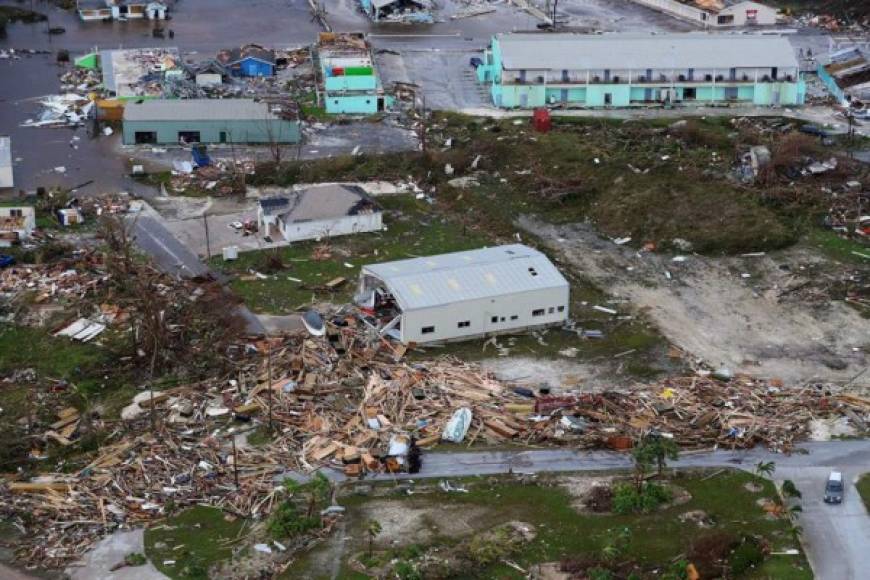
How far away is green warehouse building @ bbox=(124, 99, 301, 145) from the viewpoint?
65750 millimetres

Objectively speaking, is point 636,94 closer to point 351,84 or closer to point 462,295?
point 351,84

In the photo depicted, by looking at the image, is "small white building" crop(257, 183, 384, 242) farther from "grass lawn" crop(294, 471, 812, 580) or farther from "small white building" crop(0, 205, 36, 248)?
"grass lawn" crop(294, 471, 812, 580)

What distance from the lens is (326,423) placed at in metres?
41.0

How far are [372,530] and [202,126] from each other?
3566 cm

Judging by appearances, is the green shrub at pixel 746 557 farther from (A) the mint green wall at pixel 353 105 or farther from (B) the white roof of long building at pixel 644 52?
(A) the mint green wall at pixel 353 105

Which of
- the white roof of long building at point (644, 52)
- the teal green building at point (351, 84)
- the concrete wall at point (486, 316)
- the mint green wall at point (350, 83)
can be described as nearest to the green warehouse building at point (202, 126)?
the teal green building at point (351, 84)

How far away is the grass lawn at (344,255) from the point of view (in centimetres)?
5006

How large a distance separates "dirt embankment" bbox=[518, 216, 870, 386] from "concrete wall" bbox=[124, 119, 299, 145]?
15.8 metres

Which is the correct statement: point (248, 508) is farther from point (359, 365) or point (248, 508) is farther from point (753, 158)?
point (753, 158)

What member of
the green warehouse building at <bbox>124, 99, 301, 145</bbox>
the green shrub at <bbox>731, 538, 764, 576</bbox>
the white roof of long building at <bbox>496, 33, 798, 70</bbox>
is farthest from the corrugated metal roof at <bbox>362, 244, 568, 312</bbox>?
the white roof of long building at <bbox>496, 33, 798, 70</bbox>

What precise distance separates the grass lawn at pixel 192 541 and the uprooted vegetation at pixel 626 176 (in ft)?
76.2

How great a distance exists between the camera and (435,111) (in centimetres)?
7119

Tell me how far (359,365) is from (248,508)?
863 cm

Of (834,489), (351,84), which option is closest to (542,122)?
(351,84)
